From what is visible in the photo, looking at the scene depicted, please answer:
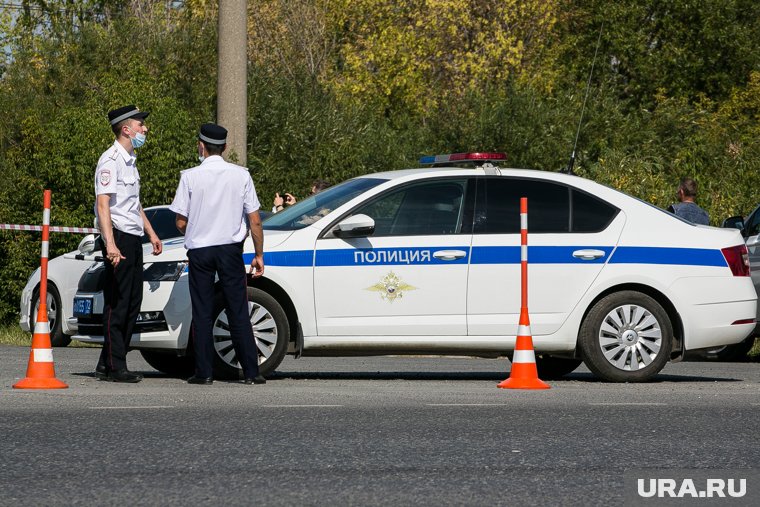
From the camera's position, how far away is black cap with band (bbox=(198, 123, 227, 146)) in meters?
10.6

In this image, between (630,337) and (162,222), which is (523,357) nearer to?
(630,337)

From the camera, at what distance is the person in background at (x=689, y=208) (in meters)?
15.5

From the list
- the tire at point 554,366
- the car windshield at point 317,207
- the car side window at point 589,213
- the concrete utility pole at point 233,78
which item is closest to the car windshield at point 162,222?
the concrete utility pole at point 233,78

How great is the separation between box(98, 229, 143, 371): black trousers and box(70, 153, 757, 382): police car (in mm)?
314

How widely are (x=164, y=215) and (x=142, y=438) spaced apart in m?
9.24

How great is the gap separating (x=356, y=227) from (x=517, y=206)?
1.35 meters

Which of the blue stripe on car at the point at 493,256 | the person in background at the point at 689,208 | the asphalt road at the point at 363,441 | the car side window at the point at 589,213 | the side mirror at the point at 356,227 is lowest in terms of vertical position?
the asphalt road at the point at 363,441

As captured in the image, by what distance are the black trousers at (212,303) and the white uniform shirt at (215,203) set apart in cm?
9

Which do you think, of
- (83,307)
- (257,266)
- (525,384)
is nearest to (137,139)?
(257,266)

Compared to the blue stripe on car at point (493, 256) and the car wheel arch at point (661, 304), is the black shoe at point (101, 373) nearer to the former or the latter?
the blue stripe on car at point (493, 256)

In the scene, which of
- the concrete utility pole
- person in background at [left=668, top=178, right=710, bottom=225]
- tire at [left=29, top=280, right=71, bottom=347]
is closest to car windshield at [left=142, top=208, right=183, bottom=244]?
tire at [left=29, top=280, right=71, bottom=347]

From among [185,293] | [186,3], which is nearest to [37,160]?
[185,293]

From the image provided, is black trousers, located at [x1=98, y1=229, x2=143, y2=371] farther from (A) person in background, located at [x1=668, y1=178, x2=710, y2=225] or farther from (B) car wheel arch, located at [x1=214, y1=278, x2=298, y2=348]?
(A) person in background, located at [x1=668, y1=178, x2=710, y2=225]

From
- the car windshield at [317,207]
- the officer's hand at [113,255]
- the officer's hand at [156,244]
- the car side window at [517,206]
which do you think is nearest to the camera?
the officer's hand at [113,255]
